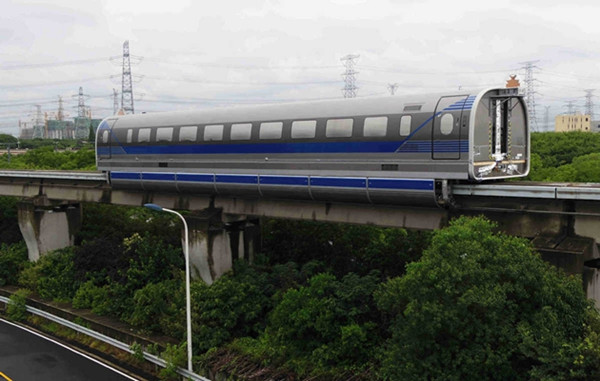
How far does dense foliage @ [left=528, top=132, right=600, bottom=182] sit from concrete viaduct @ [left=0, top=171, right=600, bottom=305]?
2376 cm

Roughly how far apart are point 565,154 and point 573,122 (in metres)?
114

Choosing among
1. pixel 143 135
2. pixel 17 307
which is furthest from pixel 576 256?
pixel 17 307

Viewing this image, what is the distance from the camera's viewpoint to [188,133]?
26078 millimetres

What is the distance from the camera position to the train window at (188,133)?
84.7ft

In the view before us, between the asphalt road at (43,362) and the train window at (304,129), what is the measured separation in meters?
11.2

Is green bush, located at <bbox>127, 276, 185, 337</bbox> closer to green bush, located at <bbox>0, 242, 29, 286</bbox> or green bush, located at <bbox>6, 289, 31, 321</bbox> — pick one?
green bush, located at <bbox>6, 289, 31, 321</bbox>

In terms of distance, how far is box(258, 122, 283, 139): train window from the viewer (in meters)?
22.6

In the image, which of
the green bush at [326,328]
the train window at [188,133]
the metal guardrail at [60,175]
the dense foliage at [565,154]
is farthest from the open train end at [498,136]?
the dense foliage at [565,154]

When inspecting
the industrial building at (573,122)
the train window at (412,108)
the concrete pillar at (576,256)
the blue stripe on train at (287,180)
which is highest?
the industrial building at (573,122)

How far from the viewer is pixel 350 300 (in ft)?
65.4

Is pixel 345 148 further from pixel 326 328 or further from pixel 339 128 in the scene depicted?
pixel 326 328

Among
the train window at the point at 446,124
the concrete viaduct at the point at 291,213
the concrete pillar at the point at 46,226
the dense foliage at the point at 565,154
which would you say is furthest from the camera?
the dense foliage at the point at 565,154

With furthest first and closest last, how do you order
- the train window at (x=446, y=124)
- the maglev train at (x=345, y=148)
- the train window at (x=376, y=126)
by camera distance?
the train window at (x=376, y=126) < the maglev train at (x=345, y=148) < the train window at (x=446, y=124)

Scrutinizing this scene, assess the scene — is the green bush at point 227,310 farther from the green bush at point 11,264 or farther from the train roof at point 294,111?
the green bush at point 11,264
